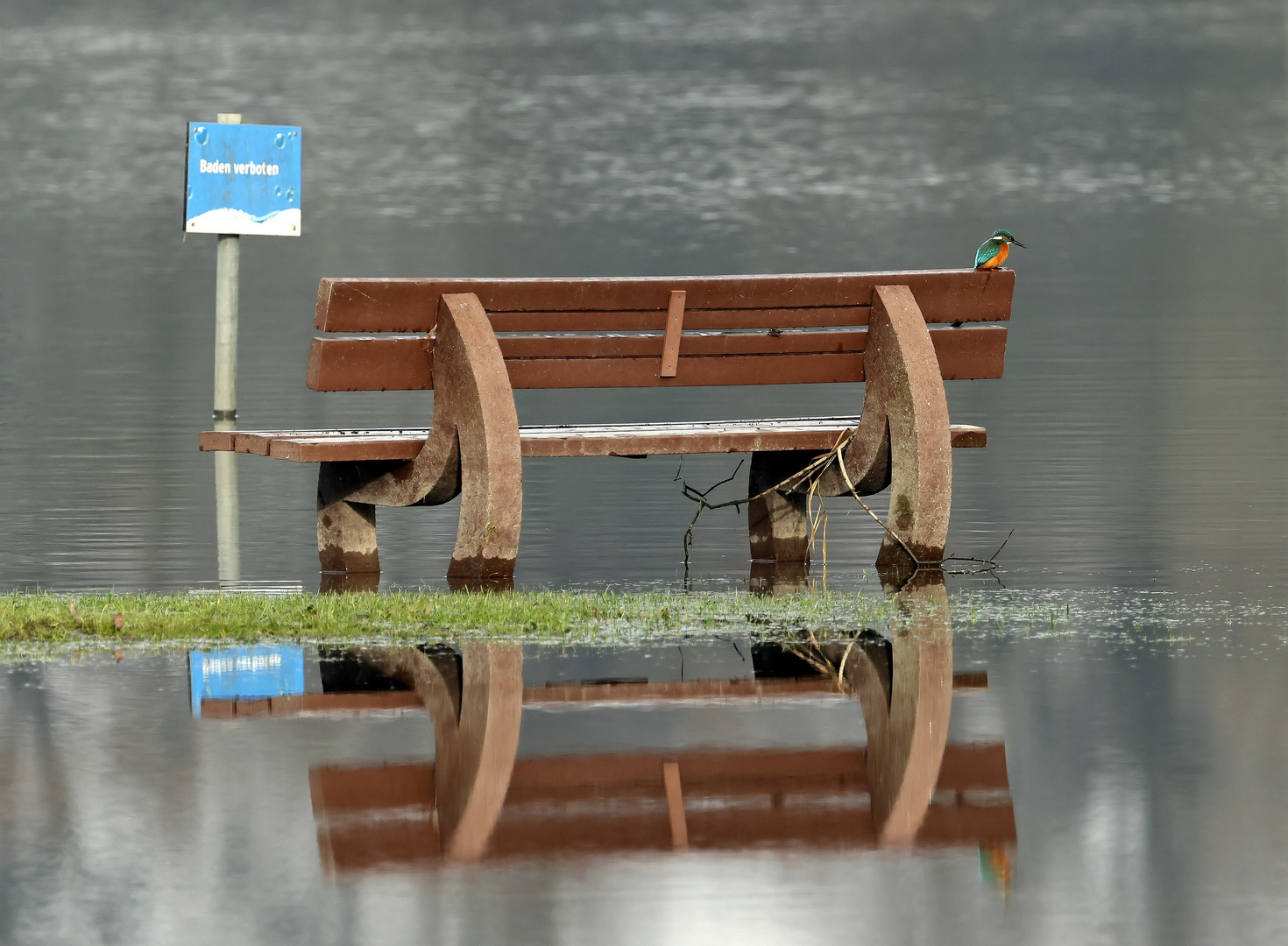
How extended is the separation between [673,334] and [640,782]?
13.3 feet

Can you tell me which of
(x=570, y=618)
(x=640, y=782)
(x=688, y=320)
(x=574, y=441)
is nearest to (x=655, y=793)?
(x=640, y=782)

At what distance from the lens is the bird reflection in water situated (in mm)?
4480

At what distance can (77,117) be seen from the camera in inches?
3546

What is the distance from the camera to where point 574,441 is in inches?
337

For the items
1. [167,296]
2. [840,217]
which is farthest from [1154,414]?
[840,217]

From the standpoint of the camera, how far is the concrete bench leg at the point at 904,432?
28.7ft

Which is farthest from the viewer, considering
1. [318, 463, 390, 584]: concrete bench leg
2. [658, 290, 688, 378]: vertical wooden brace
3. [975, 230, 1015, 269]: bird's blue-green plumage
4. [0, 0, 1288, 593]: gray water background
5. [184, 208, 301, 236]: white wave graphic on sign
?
[184, 208, 301, 236]: white wave graphic on sign

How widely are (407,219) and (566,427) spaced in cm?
5363

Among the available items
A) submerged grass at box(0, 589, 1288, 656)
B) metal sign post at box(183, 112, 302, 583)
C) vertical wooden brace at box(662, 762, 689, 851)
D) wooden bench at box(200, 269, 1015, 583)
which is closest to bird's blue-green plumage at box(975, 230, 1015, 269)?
wooden bench at box(200, 269, 1015, 583)

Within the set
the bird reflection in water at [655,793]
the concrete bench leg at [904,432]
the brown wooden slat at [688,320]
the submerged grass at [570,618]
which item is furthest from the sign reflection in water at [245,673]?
the concrete bench leg at [904,432]

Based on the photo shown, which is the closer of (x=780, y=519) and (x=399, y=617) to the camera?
(x=399, y=617)

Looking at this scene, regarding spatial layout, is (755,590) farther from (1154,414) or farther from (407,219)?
(407,219)

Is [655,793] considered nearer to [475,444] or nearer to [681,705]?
[681,705]

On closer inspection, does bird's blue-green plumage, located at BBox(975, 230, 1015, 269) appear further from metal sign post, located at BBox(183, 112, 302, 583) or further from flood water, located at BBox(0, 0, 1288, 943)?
metal sign post, located at BBox(183, 112, 302, 583)
